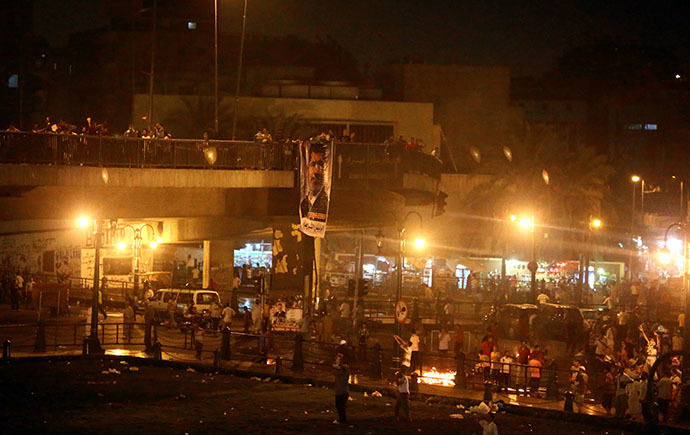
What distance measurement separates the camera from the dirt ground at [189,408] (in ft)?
65.5

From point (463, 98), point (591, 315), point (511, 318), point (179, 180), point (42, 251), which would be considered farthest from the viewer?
point (463, 98)

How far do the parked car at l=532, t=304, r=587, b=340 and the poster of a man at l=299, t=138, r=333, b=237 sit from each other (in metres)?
11.1

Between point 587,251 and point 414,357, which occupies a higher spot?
point 587,251

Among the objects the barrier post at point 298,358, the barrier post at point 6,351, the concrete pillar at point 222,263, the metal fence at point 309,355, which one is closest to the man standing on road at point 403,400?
the metal fence at point 309,355

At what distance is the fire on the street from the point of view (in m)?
26.6

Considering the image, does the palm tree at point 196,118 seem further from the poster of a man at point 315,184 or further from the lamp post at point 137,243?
the poster of a man at point 315,184

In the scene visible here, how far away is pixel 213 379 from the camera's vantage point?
2656 cm

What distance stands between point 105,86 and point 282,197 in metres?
47.6

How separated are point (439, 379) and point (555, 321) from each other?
40.9 feet

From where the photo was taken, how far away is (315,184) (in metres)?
32.5

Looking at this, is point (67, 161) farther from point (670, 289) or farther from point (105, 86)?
point (105, 86)

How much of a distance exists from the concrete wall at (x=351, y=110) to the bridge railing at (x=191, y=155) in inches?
758

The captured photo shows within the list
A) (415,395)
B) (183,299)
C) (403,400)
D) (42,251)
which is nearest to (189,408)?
(403,400)

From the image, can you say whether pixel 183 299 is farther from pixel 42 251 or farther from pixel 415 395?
pixel 415 395
